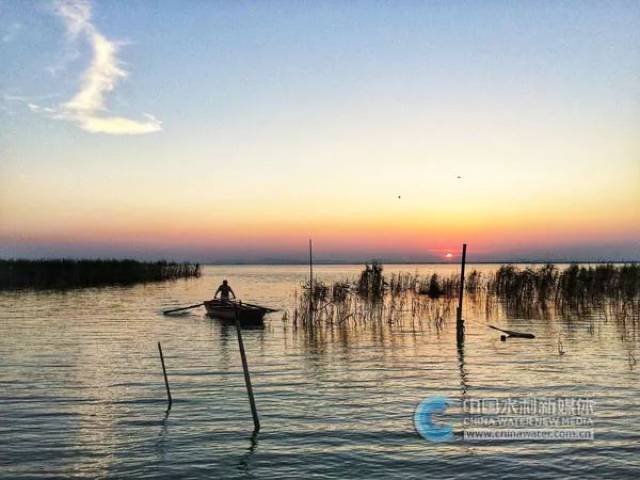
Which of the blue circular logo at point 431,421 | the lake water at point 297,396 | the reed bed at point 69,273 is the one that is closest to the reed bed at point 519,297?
the lake water at point 297,396

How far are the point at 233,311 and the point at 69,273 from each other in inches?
1468

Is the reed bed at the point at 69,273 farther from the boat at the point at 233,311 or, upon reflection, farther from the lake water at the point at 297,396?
the lake water at the point at 297,396

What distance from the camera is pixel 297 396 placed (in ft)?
44.7

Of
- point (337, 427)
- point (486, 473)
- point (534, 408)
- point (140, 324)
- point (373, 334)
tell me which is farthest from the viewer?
point (140, 324)

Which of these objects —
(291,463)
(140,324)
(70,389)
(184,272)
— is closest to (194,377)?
(70,389)

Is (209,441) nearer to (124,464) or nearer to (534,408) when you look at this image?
(124,464)

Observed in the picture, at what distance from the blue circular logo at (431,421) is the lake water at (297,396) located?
0.65 feet

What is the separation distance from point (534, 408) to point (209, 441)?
6.82 meters

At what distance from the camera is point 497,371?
16656 mm

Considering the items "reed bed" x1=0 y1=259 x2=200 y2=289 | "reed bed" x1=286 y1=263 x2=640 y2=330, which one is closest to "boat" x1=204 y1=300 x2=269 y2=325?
"reed bed" x1=286 y1=263 x2=640 y2=330

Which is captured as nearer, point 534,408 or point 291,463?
point 291,463

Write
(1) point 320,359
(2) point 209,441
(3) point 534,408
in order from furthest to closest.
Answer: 1. (1) point 320,359
2. (3) point 534,408
3. (2) point 209,441

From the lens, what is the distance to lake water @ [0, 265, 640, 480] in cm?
919

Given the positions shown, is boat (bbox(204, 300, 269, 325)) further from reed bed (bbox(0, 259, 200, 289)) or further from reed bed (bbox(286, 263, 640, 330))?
reed bed (bbox(0, 259, 200, 289))
